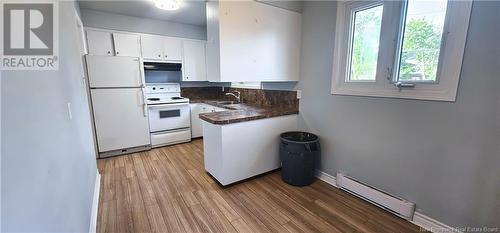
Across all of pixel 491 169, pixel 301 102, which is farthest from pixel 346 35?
pixel 491 169

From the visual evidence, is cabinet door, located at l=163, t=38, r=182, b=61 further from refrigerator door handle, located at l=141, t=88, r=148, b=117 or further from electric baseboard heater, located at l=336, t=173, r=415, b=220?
electric baseboard heater, located at l=336, t=173, r=415, b=220

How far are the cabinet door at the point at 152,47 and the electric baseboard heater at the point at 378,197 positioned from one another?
3718mm

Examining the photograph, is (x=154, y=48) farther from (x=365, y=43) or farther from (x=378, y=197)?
(x=378, y=197)

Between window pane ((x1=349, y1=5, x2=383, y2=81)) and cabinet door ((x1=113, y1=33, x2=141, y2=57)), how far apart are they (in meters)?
3.57

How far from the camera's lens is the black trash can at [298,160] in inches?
90.4

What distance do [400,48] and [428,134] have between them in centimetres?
76

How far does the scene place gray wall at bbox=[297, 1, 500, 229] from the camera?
1.38 meters

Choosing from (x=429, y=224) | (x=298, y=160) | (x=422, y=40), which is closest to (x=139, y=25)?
(x=298, y=160)

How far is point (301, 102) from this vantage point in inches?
107

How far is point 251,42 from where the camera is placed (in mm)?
2312

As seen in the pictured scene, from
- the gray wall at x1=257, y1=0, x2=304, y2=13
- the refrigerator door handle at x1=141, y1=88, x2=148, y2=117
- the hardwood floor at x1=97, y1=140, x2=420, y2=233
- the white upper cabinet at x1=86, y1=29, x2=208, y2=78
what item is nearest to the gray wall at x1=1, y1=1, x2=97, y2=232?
the hardwood floor at x1=97, y1=140, x2=420, y2=233

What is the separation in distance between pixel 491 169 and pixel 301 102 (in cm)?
174

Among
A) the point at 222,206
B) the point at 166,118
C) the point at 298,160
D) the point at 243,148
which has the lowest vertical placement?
the point at 222,206

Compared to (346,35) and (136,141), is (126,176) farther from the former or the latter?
(346,35)
